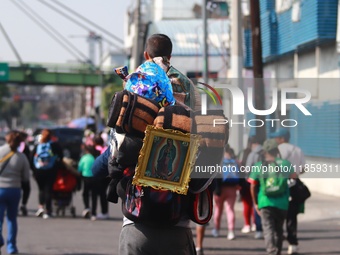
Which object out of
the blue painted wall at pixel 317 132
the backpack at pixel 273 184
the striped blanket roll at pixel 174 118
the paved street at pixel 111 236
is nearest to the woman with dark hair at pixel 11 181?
the paved street at pixel 111 236

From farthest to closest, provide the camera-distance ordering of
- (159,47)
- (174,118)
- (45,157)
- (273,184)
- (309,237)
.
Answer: (45,157) → (309,237) → (273,184) → (159,47) → (174,118)

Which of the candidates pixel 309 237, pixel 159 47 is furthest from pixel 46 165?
pixel 159 47

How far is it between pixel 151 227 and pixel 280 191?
19.8 ft

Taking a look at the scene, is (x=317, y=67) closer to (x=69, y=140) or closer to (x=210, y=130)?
(x=210, y=130)

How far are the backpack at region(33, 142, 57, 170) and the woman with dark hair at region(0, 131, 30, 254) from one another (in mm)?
4830

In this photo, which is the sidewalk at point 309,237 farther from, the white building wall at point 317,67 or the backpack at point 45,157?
the backpack at point 45,157

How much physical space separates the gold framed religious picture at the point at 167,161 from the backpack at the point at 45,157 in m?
13.3

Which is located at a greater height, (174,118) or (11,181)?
(174,118)

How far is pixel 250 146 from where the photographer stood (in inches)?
575

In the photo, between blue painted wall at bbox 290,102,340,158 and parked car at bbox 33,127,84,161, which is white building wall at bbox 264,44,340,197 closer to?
blue painted wall at bbox 290,102,340,158

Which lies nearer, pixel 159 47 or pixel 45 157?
pixel 159 47

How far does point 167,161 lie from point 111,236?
34.1ft

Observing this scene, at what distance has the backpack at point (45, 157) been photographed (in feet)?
60.5

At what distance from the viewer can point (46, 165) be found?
18.5 meters
